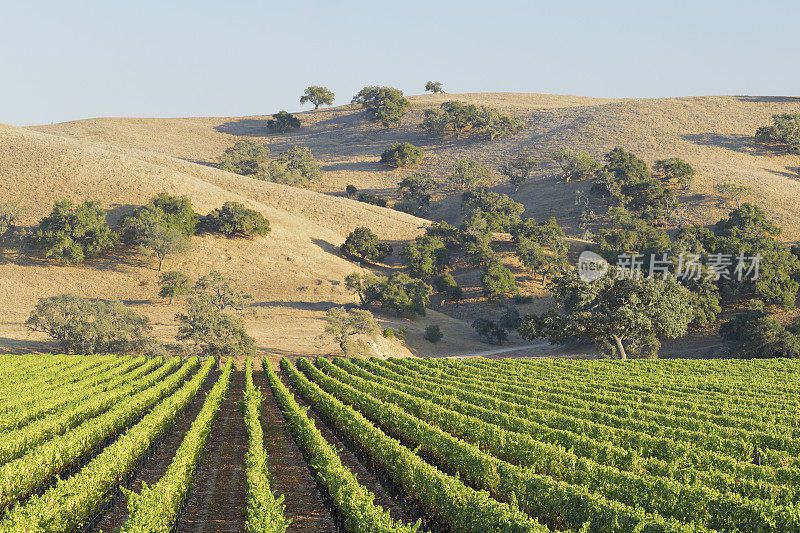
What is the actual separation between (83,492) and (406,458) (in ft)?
29.3

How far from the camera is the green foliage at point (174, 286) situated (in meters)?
68.0

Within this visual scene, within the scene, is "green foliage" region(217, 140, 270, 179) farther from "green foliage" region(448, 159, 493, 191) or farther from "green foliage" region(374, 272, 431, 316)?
"green foliage" region(374, 272, 431, 316)

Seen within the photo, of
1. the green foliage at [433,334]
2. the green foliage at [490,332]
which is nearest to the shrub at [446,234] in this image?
the green foliage at [490,332]

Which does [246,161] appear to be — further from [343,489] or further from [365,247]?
[343,489]

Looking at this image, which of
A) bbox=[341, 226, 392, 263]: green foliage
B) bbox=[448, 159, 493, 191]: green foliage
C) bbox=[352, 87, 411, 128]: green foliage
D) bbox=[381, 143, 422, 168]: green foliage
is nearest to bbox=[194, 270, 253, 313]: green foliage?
bbox=[341, 226, 392, 263]: green foliage

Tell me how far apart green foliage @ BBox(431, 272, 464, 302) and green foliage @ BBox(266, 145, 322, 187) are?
194 feet

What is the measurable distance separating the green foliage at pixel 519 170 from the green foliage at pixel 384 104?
2142 inches

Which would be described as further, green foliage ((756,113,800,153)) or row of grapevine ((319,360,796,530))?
green foliage ((756,113,800,153))

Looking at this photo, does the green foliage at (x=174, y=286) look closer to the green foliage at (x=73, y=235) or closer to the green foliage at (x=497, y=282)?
the green foliage at (x=73, y=235)

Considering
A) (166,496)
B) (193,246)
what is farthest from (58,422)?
(193,246)

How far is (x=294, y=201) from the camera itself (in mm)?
105812

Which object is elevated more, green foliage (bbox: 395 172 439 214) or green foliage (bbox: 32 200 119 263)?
green foliage (bbox: 395 172 439 214)

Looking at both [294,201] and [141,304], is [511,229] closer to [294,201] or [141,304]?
[294,201]

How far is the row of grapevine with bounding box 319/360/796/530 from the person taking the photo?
12.4 meters
